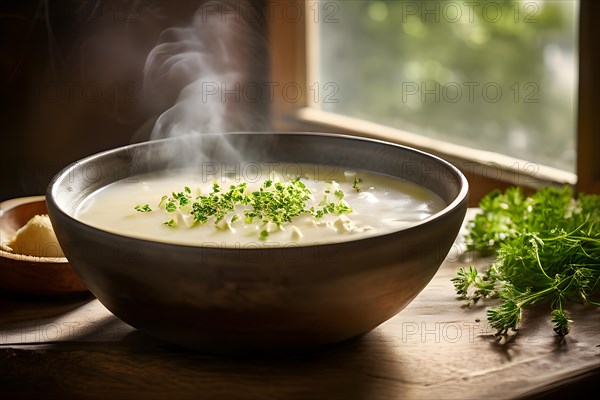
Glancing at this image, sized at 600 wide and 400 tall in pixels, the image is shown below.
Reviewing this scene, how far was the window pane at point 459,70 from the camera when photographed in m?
3.42

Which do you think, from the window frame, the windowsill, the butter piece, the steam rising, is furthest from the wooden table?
the steam rising

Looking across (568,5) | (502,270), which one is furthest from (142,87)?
(502,270)

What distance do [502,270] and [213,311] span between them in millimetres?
809

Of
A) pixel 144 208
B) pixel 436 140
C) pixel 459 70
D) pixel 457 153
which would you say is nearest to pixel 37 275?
pixel 144 208

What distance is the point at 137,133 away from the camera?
137 inches

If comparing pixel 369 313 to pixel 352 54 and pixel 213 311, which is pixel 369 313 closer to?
pixel 213 311

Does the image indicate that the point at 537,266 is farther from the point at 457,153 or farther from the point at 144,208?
the point at 457,153

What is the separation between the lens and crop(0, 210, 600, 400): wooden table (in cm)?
142

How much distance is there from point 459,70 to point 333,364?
2.78 m

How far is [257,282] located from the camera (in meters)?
1.32

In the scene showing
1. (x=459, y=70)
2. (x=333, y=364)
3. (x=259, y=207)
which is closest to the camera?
(x=333, y=364)

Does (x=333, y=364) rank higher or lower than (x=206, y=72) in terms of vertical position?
lower

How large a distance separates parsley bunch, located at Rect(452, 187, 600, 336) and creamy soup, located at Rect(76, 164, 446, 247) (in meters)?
0.24

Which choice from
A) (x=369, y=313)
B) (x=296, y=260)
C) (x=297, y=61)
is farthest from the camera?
(x=297, y=61)
